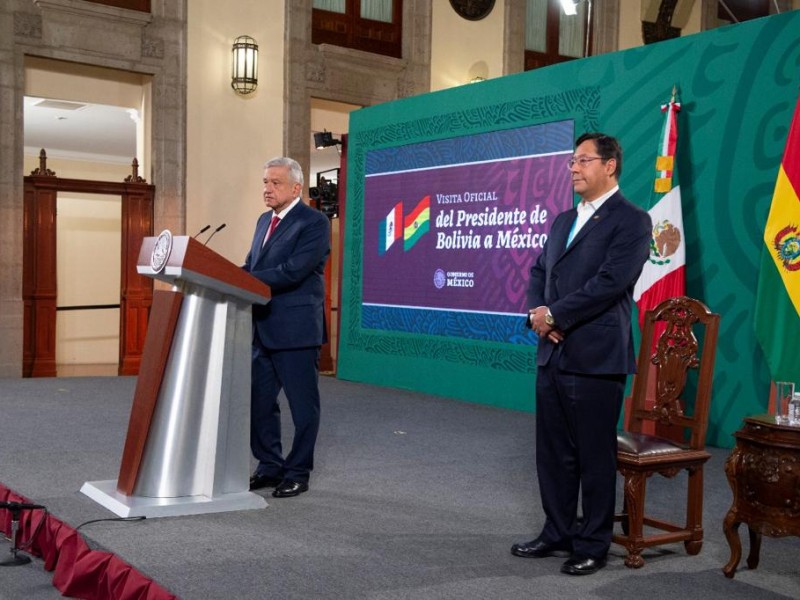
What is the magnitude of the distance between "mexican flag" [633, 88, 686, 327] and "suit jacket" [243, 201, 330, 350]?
240 centimetres

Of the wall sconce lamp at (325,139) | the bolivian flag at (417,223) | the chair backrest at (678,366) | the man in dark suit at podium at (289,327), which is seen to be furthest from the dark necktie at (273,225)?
the wall sconce lamp at (325,139)

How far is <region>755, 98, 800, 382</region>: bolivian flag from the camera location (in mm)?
5031

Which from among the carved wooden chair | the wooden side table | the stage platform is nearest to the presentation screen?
the stage platform

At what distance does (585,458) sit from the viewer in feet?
10.2

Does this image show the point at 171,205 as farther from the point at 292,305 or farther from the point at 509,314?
the point at 292,305

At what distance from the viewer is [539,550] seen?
10.6 ft

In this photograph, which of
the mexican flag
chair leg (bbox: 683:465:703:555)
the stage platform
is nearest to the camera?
the stage platform

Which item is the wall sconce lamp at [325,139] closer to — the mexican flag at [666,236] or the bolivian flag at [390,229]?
the bolivian flag at [390,229]

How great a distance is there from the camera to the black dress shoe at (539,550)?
10.6 feet

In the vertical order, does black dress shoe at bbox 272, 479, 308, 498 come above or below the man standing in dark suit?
below

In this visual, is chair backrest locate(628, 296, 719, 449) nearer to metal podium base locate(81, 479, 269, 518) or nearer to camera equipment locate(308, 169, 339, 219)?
metal podium base locate(81, 479, 269, 518)

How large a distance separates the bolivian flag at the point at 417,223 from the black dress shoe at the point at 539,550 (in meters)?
5.10

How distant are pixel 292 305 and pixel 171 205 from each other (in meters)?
5.73

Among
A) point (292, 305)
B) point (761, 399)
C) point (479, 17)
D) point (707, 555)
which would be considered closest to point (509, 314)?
point (761, 399)
